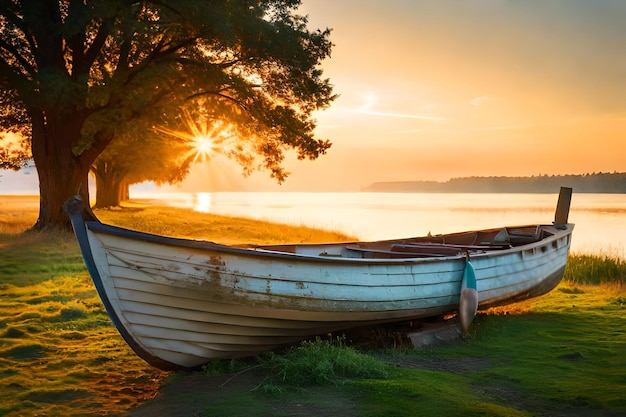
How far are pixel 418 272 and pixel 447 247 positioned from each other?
3.14 metres

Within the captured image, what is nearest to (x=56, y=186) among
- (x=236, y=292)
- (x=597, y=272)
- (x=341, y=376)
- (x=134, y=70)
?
(x=134, y=70)

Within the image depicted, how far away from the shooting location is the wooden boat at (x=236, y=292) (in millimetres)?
6266

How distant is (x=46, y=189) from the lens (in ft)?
75.9

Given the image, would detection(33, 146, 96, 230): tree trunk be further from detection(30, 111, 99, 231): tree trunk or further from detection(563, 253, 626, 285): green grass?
detection(563, 253, 626, 285): green grass

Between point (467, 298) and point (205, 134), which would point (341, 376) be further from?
point (205, 134)

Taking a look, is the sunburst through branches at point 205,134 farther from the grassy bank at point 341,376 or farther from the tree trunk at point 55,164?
the grassy bank at point 341,376

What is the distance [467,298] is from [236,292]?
4126 mm

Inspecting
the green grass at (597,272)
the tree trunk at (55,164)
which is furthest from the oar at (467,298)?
the tree trunk at (55,164)

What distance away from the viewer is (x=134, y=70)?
889 inches

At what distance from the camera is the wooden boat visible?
6266mm

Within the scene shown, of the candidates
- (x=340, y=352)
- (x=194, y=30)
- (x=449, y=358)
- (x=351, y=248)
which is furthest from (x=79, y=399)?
(x=194, y=30)

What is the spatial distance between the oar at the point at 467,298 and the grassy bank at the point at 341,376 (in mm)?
321

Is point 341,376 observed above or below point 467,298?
below

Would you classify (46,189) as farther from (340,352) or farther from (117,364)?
(340,352)
